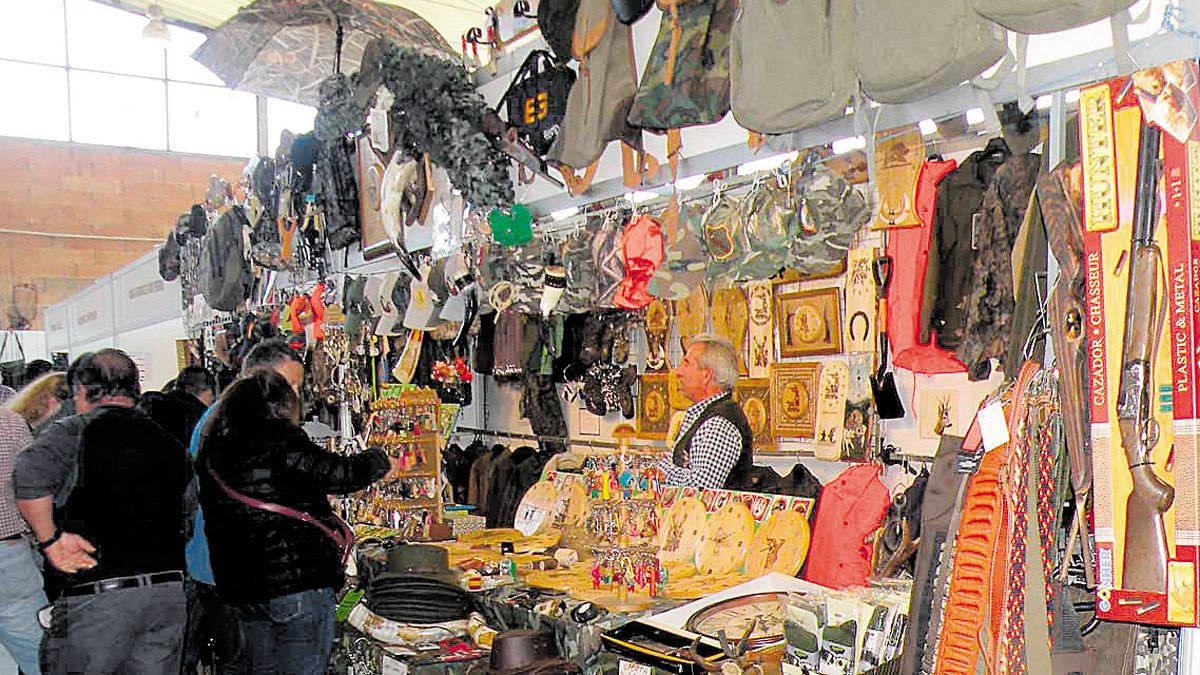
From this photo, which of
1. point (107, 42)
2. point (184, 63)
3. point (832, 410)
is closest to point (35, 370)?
point (832, 410)

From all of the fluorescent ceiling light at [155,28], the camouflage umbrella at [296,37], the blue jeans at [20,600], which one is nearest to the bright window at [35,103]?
the fluorescent ceiling light at [155,28]

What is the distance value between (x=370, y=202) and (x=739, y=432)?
2.61 m

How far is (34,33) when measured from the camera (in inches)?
572

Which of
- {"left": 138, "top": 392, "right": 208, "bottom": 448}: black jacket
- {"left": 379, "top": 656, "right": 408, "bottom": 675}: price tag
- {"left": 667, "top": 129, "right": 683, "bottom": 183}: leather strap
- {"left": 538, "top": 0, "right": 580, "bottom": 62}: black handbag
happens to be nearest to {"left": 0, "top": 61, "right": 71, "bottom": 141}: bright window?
{"left": 138, "top": 392, "right": 208, "bottom": 448}: black jacket

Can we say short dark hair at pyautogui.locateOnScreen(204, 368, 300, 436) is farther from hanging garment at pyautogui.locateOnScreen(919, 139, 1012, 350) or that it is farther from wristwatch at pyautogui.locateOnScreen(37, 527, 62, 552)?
hanging garment at pyautogui.locateOnScreen(919, 139, 1012, 350)

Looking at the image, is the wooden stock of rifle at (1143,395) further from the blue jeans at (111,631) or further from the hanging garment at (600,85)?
the blue jeans at (111,631)

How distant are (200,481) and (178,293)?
220 inches

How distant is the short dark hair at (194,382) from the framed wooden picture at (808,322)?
295cm

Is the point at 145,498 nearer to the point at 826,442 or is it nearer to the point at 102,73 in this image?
the point at 826,442

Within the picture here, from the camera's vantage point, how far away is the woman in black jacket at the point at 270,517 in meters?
3.28

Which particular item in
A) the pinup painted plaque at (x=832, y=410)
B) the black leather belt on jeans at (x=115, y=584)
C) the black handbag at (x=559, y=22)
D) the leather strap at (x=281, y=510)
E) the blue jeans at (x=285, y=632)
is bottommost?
the blue jeans at (x=285, y=632)

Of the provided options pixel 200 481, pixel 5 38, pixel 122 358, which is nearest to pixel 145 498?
pixel 200 481

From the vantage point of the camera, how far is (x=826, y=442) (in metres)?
4.05

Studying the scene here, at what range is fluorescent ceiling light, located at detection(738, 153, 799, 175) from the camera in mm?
2951
